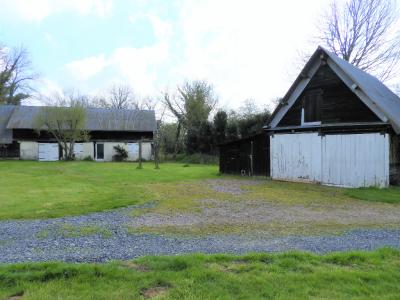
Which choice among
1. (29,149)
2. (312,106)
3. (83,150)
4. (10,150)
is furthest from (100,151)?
(312,106)

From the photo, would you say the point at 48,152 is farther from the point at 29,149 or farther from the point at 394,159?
the point at 394,159

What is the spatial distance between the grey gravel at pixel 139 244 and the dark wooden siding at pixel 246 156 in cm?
1236

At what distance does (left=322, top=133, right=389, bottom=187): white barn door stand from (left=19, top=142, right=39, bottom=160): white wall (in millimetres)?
32209

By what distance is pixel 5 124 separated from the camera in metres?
39.7

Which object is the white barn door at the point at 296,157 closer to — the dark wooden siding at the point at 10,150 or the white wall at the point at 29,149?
the white wall at the point at 29,149

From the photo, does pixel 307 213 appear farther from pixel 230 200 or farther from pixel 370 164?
pixel 370 164

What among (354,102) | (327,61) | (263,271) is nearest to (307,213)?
(263,271)

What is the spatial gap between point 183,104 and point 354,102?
3192 centimetres

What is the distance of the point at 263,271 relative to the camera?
4.20 m

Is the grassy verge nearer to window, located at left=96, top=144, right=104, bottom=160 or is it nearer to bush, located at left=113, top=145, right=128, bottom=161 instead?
bush, located at left=113, top=145, right=128, bottom=161

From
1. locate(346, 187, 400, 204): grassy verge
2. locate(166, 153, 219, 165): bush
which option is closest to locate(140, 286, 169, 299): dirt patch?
locate(346, 187, 400, 204): grassy verge

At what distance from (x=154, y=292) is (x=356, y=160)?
12900 mm

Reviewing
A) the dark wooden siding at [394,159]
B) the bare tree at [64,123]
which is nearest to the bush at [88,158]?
the bare tree at [64,123]

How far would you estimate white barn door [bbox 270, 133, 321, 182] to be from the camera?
52.9 ft
